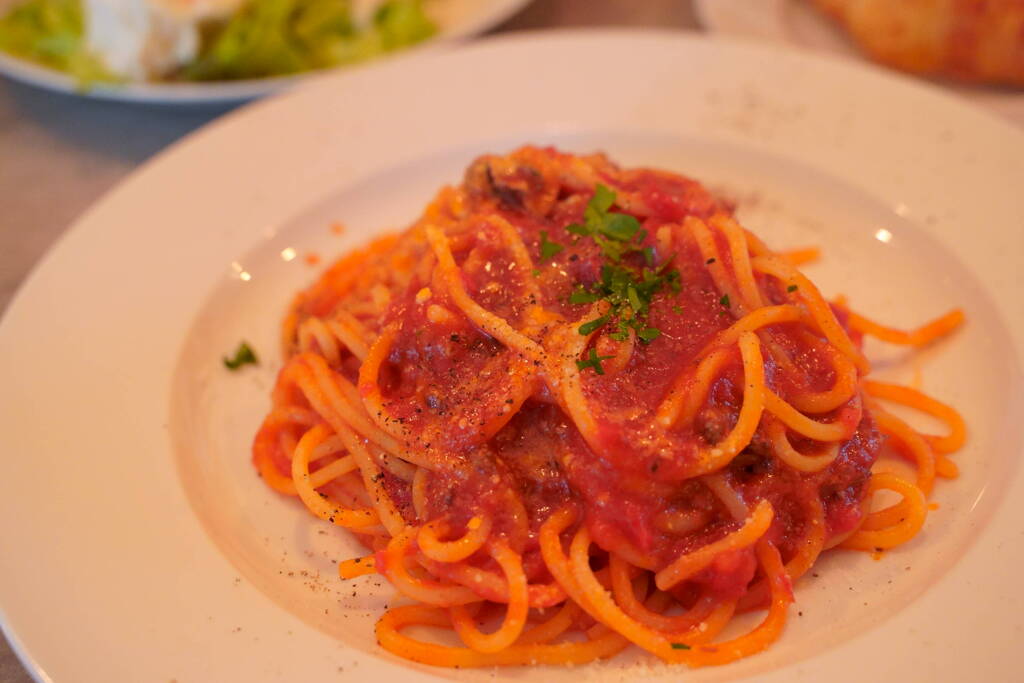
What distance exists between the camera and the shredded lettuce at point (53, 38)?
5.94 m

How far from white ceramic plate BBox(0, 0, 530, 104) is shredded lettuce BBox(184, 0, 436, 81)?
11 centimetres

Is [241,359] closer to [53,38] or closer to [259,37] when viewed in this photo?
[259,37]

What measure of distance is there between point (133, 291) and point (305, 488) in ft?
4.90

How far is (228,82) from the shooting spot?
244 inches

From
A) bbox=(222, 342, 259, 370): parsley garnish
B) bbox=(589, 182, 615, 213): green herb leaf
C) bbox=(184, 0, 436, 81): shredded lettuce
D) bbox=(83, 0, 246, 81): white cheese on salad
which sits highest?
bbox=(83, 0, 246, 81): white cheese on salad

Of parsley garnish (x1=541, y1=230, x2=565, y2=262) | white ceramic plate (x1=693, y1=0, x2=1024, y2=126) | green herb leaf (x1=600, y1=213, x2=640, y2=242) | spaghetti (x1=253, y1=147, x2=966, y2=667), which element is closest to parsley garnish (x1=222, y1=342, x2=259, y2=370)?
spaghetti (x1=253, y1=147, x2=966, y2=667)

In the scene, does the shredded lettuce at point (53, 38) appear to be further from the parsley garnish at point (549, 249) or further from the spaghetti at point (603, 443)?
the parsley garnish at point (549, 249)

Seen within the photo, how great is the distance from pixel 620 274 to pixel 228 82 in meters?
3.96

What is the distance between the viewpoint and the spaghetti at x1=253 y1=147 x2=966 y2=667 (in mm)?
3031

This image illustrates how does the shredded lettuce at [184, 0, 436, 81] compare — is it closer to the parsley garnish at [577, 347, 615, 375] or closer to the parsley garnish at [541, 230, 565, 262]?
the parsley garnish at [541, 230, 565, 262]

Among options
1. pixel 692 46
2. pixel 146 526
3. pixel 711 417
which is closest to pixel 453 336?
pixel 711 417

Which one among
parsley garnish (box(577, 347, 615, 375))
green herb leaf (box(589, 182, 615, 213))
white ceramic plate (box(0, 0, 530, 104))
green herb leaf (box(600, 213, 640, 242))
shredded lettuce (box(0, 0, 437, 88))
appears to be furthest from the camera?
shredded lettuce (box(0, 0, 437, 88))

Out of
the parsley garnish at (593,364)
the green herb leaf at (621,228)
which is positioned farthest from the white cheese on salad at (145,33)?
the parsley garnish at (593,364)

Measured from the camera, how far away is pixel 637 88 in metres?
5.15
